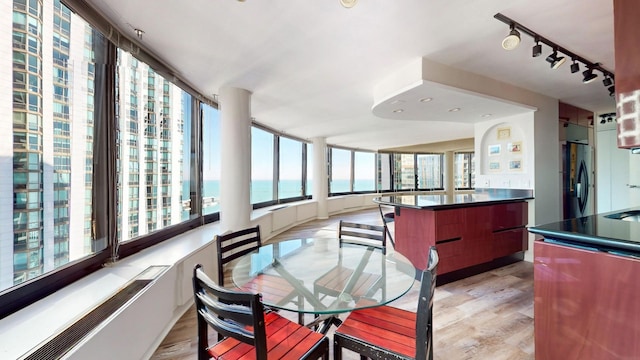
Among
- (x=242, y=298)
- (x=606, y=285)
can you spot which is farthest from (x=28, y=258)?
(x=606, y=285)

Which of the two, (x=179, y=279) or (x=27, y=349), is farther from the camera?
(x=179, y=279)

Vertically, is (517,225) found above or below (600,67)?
below

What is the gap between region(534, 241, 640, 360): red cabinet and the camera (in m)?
1.18

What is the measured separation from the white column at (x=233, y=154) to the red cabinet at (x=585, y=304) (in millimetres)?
2955

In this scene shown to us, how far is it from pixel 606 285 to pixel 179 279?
2855 millimetres

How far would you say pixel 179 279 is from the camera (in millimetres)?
2158

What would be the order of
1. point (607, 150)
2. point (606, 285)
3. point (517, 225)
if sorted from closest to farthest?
point (606, 285) → point (517, 225) → point (607, 150)

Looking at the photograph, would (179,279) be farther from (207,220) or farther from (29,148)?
(207,220)

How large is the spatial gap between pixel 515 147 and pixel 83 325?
5252mm

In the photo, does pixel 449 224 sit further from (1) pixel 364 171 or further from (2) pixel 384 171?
(2) pixel 384 171

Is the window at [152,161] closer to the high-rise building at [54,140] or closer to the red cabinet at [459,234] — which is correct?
the high-rise building at [54,140]

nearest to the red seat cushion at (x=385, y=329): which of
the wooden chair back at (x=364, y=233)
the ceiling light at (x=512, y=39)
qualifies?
the wooden chair back at (x=364, y=233)

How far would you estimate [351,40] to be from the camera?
83.7 inches

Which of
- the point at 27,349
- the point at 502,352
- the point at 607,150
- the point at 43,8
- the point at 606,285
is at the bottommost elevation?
the point at 502,352
